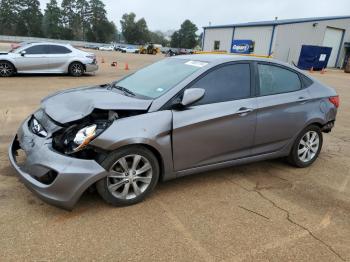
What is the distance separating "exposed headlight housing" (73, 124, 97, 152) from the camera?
3158 mm

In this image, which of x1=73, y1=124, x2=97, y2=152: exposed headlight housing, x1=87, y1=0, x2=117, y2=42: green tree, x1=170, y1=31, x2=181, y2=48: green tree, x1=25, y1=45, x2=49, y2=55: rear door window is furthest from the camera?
x1=87, y1=0, x2=117, y2=42: green tree

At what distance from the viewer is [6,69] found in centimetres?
1262

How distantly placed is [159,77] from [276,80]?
162 centimetres

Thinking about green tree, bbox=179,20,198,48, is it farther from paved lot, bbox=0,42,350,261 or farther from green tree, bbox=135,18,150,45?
paved lot, bbox=0,42,350,261

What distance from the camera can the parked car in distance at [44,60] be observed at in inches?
499

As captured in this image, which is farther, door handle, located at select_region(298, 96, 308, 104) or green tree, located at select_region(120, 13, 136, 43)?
green tree, located at select_region(120, 13, 136, 43)

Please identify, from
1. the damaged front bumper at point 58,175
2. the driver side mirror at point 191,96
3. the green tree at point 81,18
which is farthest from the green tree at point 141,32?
the damaged front bumper at point 58,175

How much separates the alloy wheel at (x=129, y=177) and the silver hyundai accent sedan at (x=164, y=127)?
0.04 feet

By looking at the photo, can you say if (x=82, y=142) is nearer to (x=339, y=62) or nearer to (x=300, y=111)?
(x=300, y=111)

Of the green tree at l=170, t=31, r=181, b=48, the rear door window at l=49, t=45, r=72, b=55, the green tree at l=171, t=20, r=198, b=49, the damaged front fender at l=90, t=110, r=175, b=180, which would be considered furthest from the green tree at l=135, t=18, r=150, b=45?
the damaged front fender at l=90, t=110, r=175, b=180

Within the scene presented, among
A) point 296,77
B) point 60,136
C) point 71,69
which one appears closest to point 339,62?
point 71,69

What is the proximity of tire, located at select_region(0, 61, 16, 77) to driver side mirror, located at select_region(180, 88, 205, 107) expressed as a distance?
11.3 meters

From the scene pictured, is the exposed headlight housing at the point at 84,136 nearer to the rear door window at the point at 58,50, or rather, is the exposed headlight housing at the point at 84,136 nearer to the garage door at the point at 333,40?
the rear door window at the point at 58,50

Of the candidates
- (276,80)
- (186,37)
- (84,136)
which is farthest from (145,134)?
(186,37)
